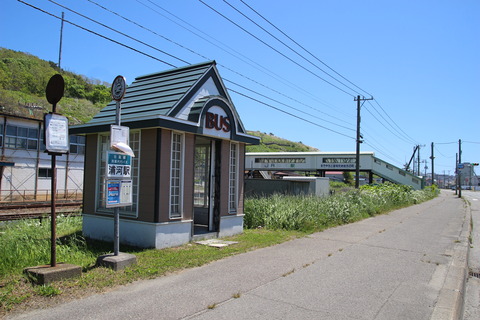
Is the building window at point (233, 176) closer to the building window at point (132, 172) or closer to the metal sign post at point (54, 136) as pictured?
the building window at point (132, 172)

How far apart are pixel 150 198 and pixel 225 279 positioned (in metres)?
3.10

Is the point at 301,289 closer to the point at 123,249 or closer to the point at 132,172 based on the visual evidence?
the point at 123,249

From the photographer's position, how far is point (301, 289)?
586 centimetres

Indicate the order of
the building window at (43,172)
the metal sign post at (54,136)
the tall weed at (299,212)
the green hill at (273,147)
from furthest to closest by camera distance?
the green hill at (273,147)
the building window at (43,172)
the tall weed at (299,212)
the metal sign post at (54,136)

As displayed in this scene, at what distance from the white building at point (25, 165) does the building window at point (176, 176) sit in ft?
70.2

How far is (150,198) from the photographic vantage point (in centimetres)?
848

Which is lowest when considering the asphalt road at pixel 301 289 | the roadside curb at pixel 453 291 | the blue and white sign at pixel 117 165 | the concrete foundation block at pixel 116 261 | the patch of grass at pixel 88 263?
the roadside curb at pixel 453 291

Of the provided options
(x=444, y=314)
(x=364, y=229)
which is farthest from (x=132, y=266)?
Answer: (x=364, y=229)

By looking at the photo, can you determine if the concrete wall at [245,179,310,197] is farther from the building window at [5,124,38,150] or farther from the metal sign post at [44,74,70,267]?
the building window at [5,124,38,150]

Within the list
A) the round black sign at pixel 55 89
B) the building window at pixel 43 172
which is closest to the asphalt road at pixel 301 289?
the round black sign at pixel 55 89

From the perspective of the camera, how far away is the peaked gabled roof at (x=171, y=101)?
8.62 m

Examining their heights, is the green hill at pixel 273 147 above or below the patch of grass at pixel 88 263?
above

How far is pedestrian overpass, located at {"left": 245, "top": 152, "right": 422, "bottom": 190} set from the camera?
37.9 meters

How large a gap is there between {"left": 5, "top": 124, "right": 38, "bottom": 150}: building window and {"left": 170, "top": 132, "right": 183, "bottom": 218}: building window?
934 inches
